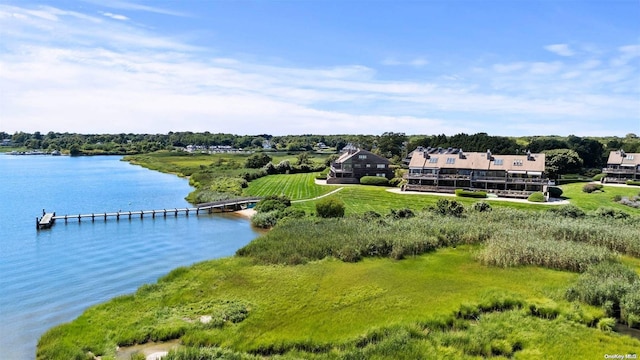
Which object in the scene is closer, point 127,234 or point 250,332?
point 250,332

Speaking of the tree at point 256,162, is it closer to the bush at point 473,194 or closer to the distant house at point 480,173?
the distant house at point 480,173

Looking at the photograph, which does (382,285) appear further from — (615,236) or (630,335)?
(615,236)

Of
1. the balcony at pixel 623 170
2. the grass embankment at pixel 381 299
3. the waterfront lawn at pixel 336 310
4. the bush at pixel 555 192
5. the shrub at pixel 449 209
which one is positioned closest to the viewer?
the grass embankment at pixel 381 299

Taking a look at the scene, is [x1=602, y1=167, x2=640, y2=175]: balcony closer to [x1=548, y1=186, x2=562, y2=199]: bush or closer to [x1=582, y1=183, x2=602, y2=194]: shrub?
[x1=582, y1=183, x2=602, y2=194]: shrub

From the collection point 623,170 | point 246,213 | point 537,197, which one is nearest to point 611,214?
point 537,197

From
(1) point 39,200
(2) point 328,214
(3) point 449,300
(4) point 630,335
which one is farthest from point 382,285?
(1) point 39,200

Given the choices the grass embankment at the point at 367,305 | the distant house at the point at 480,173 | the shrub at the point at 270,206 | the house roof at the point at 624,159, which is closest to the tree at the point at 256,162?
the distant house at the point at 480,173
